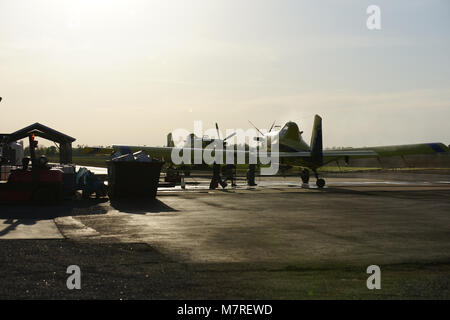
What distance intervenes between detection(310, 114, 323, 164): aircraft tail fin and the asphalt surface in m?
14.0

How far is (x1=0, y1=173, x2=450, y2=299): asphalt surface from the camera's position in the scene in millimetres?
6020

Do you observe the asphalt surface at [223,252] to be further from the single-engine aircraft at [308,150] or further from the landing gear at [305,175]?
the landing gear at [305,175]

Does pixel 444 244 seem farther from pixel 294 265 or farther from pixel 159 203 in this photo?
pixel 159 203

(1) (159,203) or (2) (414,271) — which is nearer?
(2) (414,271)

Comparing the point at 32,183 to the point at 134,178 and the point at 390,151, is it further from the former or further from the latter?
the point at 390,151

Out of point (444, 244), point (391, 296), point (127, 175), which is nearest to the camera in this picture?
point (391, 296)

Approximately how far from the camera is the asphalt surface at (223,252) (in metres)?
6.02

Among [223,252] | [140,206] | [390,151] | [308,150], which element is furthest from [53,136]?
[223,252]

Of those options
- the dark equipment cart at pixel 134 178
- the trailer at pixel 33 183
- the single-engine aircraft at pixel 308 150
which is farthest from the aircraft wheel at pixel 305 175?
the trailer at pixel 33 183

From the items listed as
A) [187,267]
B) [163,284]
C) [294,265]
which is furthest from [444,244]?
[163,284]

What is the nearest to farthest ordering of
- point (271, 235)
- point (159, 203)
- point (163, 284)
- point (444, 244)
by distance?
point (163, 284), point (444, 244), point (271, 235), point (159, 203)

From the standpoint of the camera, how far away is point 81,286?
610 cm

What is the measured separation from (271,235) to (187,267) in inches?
148

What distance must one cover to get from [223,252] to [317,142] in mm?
22285
